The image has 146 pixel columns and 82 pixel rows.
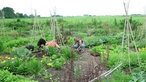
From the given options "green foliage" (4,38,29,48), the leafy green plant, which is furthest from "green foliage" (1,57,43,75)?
"green foliage" (4,38,29,48)

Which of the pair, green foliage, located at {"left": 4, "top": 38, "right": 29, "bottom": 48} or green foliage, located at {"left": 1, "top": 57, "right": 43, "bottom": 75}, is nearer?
green foliage, located at {"left": 1, "top": 57, "right": 43, "bottom": 75}

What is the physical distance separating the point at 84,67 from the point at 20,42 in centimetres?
683

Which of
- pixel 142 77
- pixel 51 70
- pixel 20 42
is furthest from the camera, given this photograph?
pixel 20 42

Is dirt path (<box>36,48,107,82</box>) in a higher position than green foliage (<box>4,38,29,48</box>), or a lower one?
higher

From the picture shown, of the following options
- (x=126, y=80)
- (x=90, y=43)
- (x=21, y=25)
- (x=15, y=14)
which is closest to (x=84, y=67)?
(x=126, y=80)

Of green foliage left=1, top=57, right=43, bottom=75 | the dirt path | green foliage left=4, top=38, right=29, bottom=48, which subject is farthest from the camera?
green foliage left=4, top=38, right=29, bottom=48

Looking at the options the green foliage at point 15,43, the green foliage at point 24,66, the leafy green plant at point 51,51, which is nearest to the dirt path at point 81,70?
the green foliage at point 24,66

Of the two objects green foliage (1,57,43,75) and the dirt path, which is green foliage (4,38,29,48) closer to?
the dirt path

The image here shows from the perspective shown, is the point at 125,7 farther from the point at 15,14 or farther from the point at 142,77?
the point at 15,14

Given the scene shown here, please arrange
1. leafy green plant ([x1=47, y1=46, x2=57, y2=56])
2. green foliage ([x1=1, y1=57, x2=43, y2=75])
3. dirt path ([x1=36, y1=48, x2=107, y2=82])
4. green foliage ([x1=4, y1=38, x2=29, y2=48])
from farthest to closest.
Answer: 1. green foliage ([x1=4, y1=38, x2=29, y2=48])
2. leafy green plant ([x1=47, y1=46, x2=57, y2=56])
3. green foliage ([x1=1, y1=57, x2=43, y2=75])
4. dirt path ([x1=36, y1=48, x2=107, y2=82])

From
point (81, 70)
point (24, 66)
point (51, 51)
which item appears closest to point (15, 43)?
point (51, 51)

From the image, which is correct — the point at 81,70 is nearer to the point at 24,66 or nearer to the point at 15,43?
the point at 24,66

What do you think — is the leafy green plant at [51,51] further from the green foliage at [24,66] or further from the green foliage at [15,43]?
the green foliage at [15,43]

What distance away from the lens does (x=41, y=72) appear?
756cm
